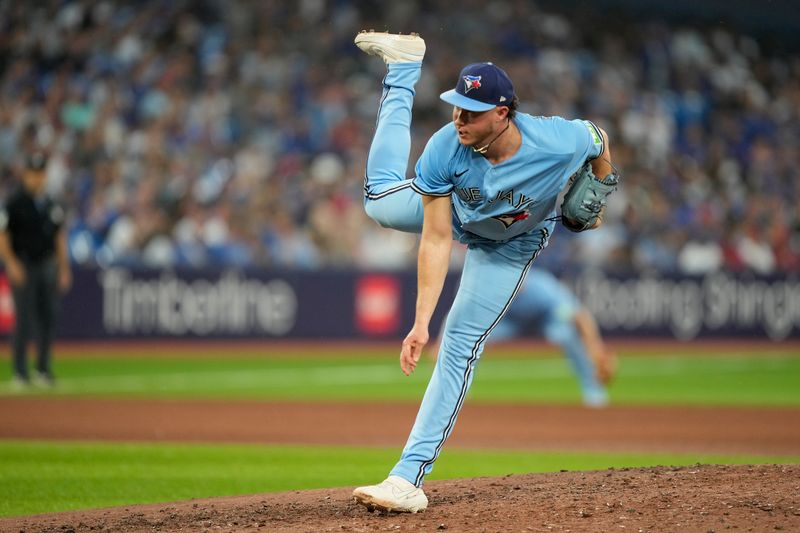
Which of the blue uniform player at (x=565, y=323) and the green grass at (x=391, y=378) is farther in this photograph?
the green grass at (x=391, y=378)

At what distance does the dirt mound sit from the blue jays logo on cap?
205 centimetres

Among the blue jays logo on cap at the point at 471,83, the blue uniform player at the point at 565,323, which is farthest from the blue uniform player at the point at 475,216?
the blue uniform player at the point at 565,323

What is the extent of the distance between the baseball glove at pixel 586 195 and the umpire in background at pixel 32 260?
8725 mm

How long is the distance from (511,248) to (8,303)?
1316 centimetres

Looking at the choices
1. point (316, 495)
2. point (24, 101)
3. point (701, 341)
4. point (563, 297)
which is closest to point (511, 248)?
point (316, 495)

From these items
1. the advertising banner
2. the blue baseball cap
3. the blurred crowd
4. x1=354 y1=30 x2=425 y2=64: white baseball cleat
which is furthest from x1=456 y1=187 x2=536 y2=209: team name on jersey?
the advertising banner

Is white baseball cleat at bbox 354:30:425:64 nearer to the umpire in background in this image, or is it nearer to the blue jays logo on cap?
the blue jays logo on cap

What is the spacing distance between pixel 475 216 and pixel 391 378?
10831 mm

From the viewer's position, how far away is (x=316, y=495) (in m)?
6.57

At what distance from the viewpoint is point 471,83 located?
18.0 ft

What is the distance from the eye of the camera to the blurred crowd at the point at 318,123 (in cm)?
1864

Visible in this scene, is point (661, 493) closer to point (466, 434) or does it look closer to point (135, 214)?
point (466, 434)

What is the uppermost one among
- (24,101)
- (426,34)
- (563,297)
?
(426,34)

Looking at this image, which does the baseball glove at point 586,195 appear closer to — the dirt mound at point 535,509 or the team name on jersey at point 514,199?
the team name on jersey at point 514,199
